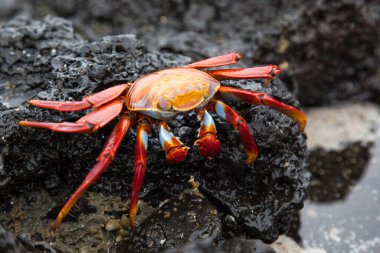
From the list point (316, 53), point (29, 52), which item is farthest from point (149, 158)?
point (316, 53)

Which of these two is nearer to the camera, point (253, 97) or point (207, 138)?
point (207, 138)

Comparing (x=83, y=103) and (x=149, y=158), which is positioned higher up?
(x=83, y=103)

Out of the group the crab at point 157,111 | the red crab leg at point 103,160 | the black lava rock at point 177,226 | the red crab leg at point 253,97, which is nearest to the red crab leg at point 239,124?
the crab at point 157,111

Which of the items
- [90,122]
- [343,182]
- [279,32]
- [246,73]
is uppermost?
[246,73]

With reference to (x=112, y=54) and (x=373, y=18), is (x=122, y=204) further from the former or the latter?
(x=373, y=18)

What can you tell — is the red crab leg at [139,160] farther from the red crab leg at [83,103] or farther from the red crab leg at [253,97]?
the red crab leg at [253,97]

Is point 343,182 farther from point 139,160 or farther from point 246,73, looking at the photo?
point 139,160

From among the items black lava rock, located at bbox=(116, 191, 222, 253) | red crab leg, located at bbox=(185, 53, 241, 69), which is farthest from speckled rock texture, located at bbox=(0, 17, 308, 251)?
red crab leg, located at bbox=(185, 53, 241, 69)
